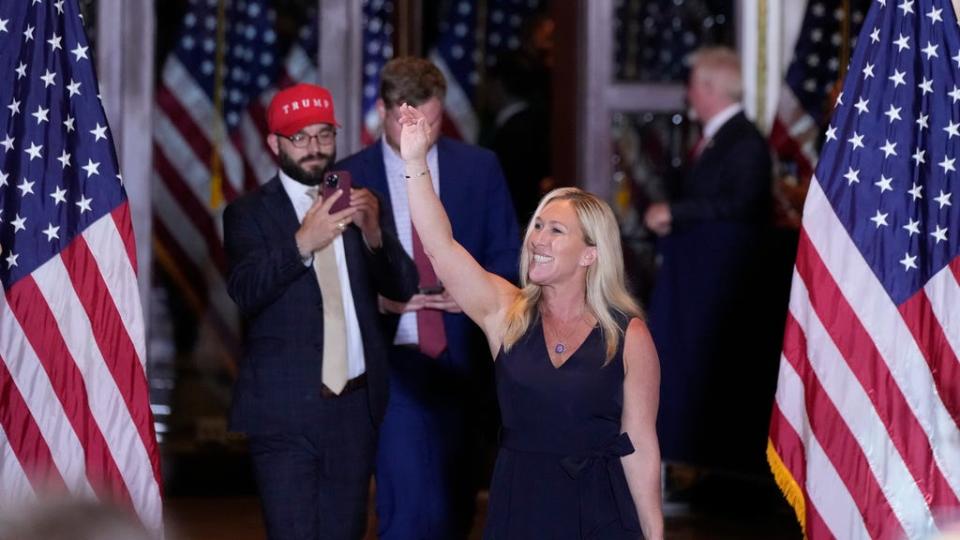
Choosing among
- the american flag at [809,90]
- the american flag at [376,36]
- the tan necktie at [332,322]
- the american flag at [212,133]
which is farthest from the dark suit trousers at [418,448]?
the american flag at [212,133]

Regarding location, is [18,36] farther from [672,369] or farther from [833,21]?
[833,21]

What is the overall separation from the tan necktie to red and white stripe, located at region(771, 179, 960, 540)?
1438mm

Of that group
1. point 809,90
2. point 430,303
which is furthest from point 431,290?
point 809,90

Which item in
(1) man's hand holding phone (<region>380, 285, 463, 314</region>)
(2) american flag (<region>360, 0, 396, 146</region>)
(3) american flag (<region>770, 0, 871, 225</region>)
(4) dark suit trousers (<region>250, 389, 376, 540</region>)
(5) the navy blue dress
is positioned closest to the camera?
(5) the navy blue dress

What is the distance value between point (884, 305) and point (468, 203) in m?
1.62

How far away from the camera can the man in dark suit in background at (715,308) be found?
296 inches

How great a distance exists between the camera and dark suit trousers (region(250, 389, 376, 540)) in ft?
17.5

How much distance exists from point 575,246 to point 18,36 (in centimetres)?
201

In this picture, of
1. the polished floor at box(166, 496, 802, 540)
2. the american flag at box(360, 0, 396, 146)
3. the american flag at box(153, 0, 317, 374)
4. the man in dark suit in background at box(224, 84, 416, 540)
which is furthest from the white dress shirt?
the american flag at box(153, 0, 317, 374)

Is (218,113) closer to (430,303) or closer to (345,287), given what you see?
(430,303)

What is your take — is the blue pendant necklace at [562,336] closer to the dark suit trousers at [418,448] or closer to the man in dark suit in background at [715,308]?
the dark suit trousers at [418,448]

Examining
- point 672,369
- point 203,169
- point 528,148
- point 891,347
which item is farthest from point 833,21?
point 203,169

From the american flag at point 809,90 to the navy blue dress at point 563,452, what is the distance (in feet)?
14.7

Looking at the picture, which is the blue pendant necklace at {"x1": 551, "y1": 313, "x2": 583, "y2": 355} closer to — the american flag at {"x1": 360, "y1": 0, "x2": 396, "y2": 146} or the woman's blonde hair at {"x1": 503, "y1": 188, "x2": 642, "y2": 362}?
the woman's blonde hair at {"x1": 503, "y1": 188, "x2": 642, "y2": 362}
